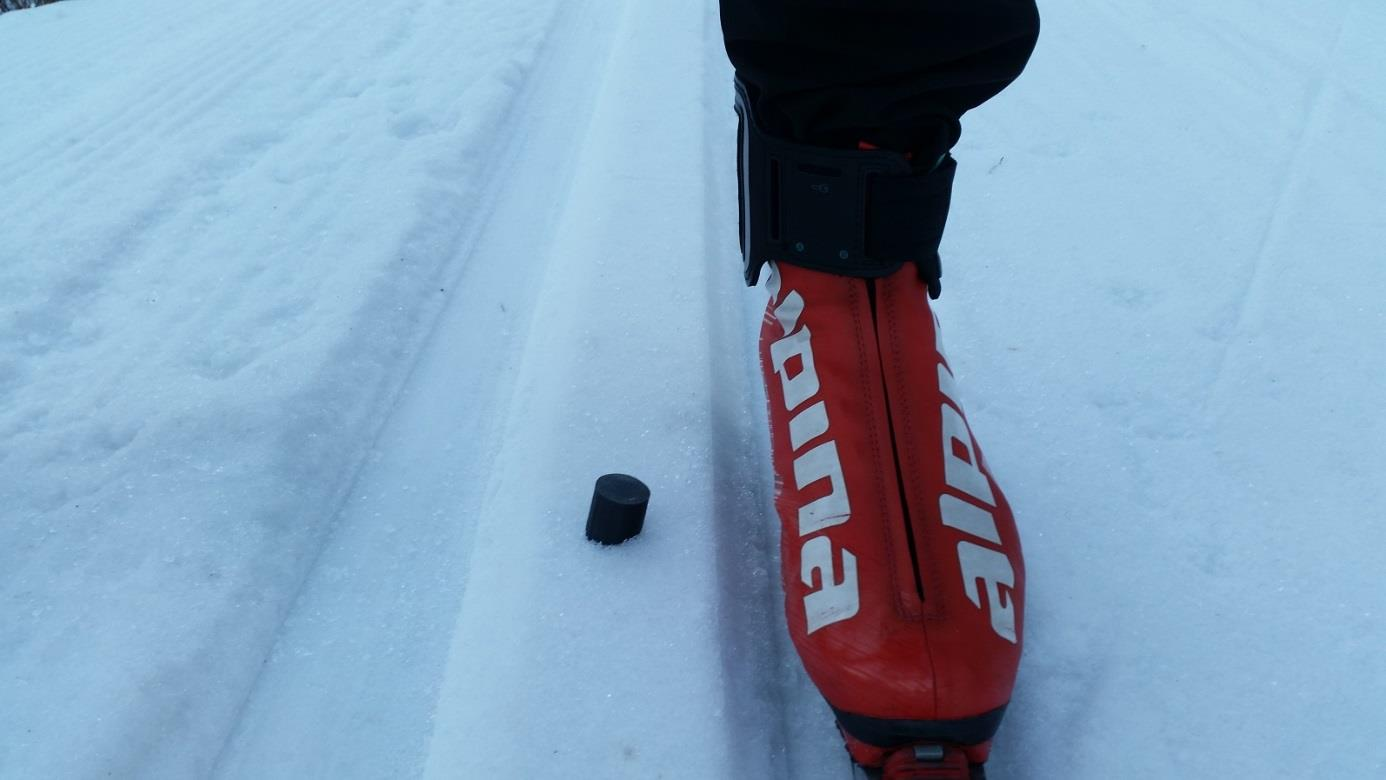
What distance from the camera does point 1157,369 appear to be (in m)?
1.04

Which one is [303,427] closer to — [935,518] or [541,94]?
[935,518]

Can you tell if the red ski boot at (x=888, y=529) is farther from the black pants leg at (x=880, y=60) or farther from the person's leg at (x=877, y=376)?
the black pants leg at (x=880, y=60)

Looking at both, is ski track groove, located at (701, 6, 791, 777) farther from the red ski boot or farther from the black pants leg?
the black pants leg

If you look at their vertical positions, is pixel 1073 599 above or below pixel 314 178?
below

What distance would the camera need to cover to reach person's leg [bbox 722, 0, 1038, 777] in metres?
0.63

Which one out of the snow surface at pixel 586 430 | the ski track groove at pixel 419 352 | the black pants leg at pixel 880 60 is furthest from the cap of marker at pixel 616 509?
the black pants leg at pixel 880 60

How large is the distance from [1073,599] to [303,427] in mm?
758

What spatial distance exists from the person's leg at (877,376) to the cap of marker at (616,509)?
4.9 inches

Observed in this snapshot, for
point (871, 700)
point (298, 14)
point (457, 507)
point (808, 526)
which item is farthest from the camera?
point (298, 14)

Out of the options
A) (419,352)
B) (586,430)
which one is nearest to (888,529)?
(586,430)

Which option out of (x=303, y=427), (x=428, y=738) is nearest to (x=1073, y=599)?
(x=428, y=738)

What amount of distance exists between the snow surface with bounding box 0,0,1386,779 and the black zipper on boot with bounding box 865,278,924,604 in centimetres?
14

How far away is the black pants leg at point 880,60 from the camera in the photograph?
75 centimetres

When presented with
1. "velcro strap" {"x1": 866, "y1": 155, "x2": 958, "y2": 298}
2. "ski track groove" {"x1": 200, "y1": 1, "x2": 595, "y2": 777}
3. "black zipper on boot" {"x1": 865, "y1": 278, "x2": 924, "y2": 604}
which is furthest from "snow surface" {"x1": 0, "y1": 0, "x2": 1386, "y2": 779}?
"velcro strap" {"x1": 866, "y1": 155, "x2": 958, "y2": 298}
